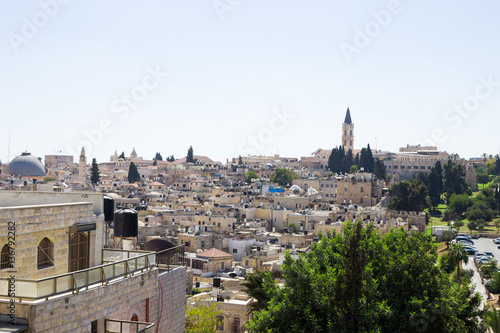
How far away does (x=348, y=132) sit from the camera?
358ft

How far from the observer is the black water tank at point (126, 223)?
10656 millimetres

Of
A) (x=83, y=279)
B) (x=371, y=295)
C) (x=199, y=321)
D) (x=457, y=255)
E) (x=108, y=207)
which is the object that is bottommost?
(x=199, y=321)

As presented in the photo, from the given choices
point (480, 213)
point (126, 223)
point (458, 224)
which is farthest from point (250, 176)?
point (126, 223)

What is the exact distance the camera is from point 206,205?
50312 millimetres

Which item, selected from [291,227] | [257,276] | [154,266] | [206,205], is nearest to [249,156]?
[206,205]

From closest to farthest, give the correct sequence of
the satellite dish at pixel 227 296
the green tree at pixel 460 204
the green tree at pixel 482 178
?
the satellite dish at pixel 227 296 → the green tree at pixel 460 204 → the green tree at pixel 482 178

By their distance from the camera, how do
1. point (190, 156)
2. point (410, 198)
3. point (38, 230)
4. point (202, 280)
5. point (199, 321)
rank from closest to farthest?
point (38, 230) → point (199, 321) → point (202, 280) → point (410, 198) → point (190, 156)

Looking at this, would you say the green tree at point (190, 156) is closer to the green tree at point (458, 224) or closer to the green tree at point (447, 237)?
the green tree at point (458, 224)

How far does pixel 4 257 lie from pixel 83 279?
3.32 feet

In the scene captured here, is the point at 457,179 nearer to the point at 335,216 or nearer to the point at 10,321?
the point at 335,216

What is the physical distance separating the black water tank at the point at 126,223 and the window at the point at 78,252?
2154 millimetres

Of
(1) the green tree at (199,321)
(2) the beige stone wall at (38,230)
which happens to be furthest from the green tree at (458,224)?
(2) the beige stone wall at (38,230)

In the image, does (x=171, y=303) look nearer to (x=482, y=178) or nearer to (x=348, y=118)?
(x=482, y=178)

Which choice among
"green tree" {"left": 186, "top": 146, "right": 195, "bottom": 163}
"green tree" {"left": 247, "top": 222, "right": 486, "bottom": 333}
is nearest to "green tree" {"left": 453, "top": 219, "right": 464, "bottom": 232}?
"green tree" {"left": 247, "top": 222, "right": 486, "bottom": 333}
